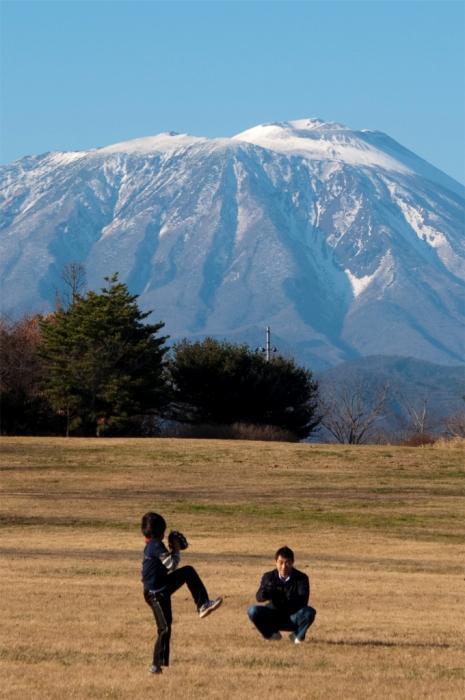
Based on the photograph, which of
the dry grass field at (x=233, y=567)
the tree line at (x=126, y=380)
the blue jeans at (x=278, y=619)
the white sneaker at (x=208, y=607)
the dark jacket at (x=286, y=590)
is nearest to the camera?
the dry grass field at (x=233, y=567)

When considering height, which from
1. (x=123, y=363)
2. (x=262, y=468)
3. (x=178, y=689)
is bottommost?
(x=178, y=689)

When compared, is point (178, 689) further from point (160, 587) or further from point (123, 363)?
point (123, 363)

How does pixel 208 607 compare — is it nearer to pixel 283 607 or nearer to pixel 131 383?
pixel 283 607

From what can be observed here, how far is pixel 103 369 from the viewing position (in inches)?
3071

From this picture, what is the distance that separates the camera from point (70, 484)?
170ft

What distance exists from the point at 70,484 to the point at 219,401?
32665mm

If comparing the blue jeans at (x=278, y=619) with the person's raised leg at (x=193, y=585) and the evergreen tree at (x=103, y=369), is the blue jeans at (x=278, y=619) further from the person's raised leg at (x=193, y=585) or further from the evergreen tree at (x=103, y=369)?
the evergreen tree at (x=103, y=369)

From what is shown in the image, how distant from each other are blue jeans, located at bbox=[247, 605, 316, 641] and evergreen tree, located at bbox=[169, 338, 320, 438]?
65231mm

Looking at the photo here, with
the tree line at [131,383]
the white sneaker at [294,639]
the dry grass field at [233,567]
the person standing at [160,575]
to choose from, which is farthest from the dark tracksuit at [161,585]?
the tree line at [131,383]

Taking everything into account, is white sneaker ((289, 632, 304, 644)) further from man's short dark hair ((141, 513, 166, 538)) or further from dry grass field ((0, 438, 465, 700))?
man's short dark hair ((141, 513, 166, 538))

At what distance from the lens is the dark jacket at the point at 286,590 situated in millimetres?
16969

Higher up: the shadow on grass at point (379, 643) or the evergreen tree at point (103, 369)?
the evergreen tree at point (103, 369)

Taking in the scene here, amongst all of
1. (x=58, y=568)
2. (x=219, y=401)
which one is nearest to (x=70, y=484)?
(x=58, y=568)

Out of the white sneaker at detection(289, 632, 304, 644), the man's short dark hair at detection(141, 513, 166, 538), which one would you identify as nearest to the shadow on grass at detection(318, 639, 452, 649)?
the white sneaker at detection(289, 632, 304, 644)
